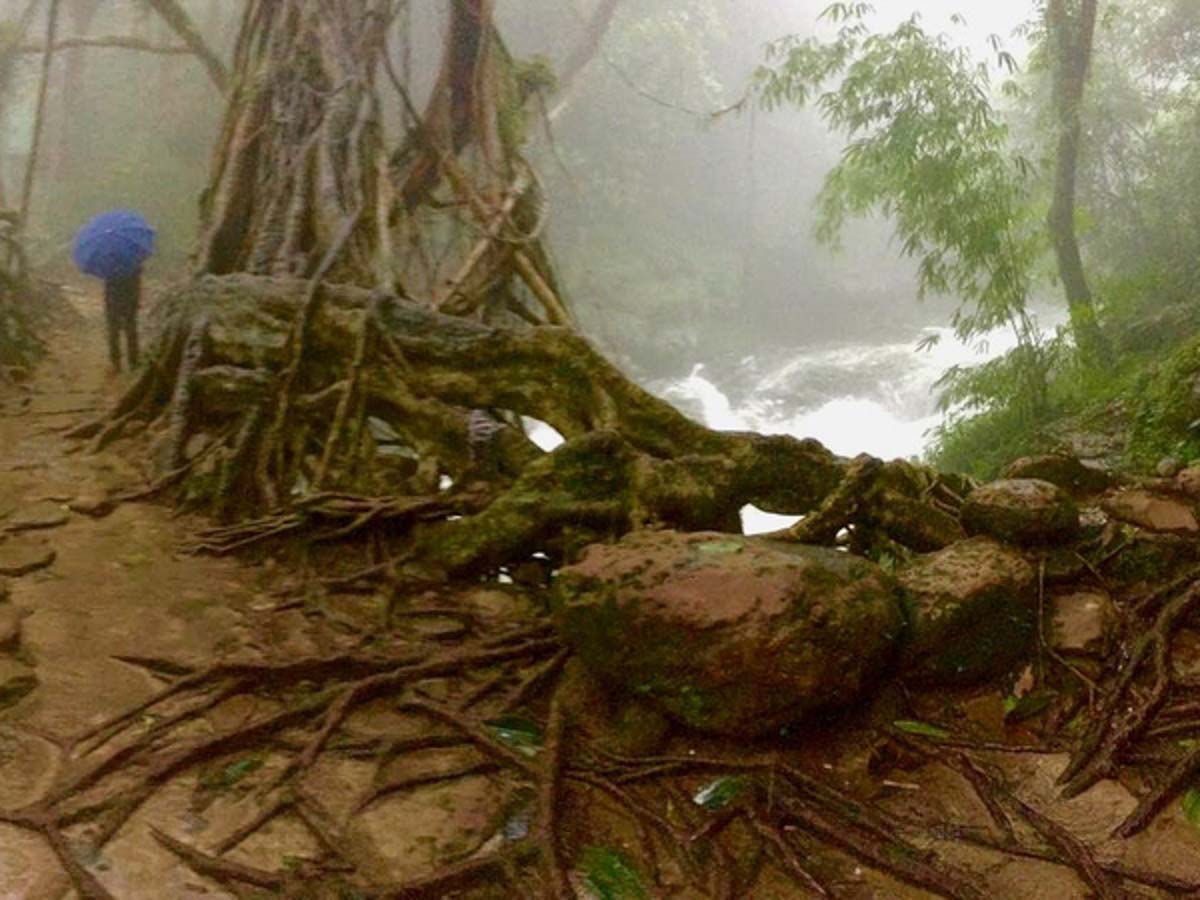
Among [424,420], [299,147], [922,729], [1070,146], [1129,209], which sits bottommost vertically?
[922,729]

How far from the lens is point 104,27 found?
18688mm

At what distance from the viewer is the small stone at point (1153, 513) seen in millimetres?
2982

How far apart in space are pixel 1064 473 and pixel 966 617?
111 centimetres

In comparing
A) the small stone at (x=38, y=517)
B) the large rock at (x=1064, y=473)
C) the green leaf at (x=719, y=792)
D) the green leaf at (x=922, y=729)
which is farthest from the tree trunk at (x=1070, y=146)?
the small stone at (x=38, y=517)

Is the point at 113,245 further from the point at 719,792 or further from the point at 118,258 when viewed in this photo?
the point at 719,792

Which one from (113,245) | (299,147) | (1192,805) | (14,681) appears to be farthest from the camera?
(113,245)

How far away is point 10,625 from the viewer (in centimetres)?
273

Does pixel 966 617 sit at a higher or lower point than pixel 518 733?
higher

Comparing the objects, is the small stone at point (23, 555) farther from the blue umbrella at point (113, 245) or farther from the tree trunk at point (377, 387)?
the blue umbrella at point (113, 245)

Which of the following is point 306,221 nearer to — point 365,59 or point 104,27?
point 365,59

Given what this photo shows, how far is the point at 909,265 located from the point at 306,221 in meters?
24.8

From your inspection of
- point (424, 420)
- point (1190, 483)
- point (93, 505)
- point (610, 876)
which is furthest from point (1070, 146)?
point (610, 876)

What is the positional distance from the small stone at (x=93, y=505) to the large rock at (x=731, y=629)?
7.21 ft

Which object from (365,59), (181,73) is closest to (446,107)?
(365,59)
